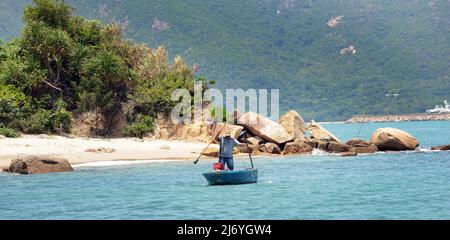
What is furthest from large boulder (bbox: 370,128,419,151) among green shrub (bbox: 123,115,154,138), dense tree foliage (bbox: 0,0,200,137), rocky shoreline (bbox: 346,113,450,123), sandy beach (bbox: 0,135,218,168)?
rocky shoreline (bbox: 346,113,450,123)

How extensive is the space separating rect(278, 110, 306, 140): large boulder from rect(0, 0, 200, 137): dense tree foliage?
7170 millimetres

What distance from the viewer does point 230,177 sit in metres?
28.4

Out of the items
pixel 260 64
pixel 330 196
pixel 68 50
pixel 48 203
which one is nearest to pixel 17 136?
pixel 68 50

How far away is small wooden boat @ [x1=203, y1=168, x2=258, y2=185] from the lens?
28.1 meters

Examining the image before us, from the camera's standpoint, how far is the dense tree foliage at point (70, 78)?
45.6 metres

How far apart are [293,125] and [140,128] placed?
367 inches

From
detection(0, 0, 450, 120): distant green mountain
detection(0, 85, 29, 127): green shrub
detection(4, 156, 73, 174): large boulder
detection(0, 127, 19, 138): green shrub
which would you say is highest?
detection(0, 0, 450, 120): distant green mountain

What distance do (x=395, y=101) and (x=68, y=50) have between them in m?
124

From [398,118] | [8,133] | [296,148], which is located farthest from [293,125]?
[398,118]

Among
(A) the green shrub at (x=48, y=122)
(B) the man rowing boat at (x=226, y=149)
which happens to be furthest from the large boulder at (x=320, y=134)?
(B) the man rowing boat at (x=226, y=149)

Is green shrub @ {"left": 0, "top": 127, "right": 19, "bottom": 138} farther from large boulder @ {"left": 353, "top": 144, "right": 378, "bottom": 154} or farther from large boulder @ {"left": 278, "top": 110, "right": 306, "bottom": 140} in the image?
large boulder @ {"left": 353, "top": 144, "right": 378, "bottom": 154}

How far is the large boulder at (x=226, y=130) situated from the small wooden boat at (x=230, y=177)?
15.7 m

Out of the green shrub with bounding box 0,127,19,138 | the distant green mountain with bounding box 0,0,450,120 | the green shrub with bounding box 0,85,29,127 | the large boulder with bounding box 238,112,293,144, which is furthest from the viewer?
the distant green mountain with bounding box 0,0,450,120
